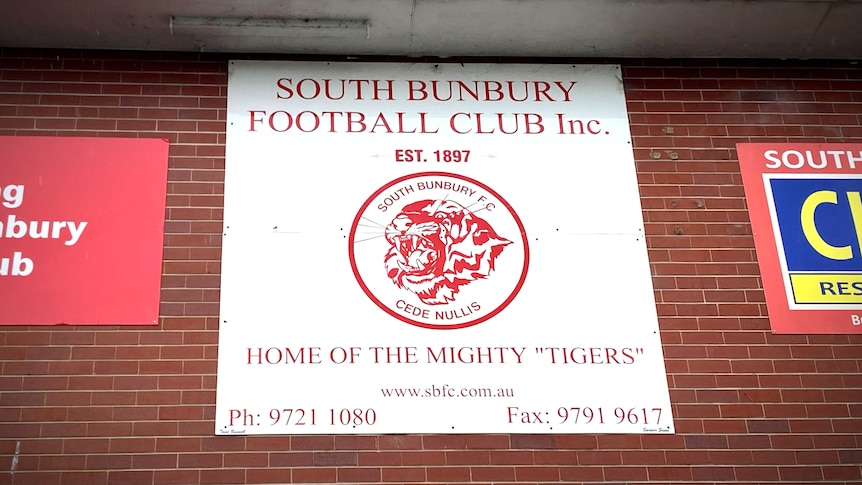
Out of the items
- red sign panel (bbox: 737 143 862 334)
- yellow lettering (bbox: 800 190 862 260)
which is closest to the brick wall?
red sign panel (bbox: 737 143 862 334)

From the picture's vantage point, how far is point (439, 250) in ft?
18.1

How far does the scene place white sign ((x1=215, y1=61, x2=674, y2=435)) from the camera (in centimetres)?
516

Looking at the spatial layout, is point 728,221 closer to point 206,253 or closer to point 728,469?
point 728,469

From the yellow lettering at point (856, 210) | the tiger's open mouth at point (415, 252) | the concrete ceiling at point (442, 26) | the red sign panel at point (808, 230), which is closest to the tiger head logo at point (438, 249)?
the tiger's open mouth at point (415, 252)

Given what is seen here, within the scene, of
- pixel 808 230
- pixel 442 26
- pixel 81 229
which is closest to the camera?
pixel 81 229

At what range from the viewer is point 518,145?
5844mm

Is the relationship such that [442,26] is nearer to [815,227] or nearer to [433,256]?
[433,256]

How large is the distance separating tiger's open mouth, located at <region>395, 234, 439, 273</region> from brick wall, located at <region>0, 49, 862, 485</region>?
87 centimetres

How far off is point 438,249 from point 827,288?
201 centimetres

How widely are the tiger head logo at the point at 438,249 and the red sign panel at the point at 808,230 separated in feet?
4.65

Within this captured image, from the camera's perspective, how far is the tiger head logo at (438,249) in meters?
5.43

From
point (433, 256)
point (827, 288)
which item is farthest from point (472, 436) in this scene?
point (827, 288)

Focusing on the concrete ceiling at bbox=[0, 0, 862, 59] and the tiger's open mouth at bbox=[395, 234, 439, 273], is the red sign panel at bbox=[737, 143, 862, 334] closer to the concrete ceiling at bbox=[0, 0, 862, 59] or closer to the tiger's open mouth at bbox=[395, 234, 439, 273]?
the concrete ceiling at bbox=[0, 0, 862, 59]

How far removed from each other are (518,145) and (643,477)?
73.3 inches
